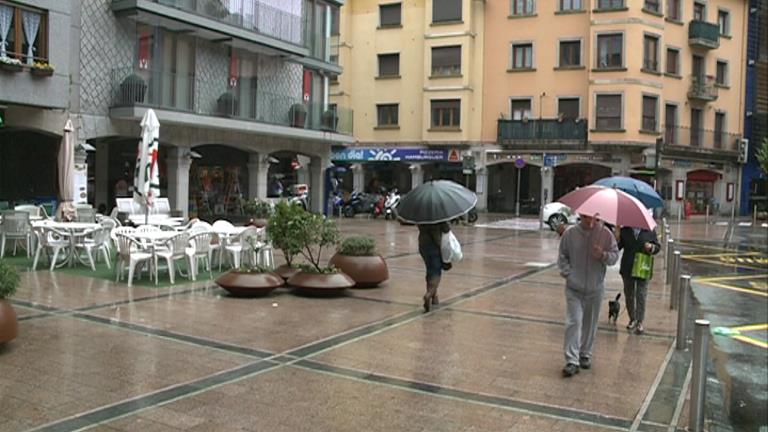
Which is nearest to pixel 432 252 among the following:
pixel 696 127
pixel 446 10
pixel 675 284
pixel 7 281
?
pixel 675 284

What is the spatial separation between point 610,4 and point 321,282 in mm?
33039

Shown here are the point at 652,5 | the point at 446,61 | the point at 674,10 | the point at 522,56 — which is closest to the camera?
the point at 652,5

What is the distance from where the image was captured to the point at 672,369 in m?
7.04

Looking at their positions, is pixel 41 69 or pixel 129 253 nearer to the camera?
pixel 129 253

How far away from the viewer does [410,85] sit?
42.9 m

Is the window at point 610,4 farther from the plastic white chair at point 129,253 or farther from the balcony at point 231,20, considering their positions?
the plastic white chair at point 129,253

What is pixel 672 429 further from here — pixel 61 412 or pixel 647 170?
pixel 647 170

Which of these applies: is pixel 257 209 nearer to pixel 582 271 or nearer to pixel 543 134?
pixel 582 271

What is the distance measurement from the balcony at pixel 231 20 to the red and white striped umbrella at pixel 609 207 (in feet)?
55.7

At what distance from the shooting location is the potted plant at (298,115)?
27375 mm

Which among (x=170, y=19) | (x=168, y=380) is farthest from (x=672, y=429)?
(x=170, y=19)

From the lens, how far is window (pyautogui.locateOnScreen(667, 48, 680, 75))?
40.3 metres

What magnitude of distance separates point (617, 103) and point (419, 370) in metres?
34.4

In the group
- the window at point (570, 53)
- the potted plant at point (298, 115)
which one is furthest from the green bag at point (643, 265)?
the window at point (570, 53)
